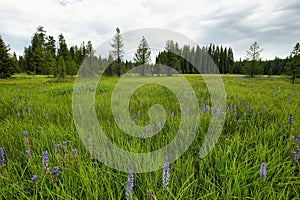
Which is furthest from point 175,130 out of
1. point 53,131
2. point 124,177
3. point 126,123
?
point 53,131

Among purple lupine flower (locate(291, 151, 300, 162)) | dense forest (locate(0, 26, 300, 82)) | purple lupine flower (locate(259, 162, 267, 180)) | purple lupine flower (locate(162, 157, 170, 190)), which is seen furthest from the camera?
dense forest (locate(0, 26, 300, 82))

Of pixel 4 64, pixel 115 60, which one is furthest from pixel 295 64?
pixel 4 64

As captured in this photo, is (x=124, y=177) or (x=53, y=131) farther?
(x=53, y=131)

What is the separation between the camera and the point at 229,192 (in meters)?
1.32

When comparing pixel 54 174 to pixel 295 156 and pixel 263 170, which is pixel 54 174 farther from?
pixel 295 156

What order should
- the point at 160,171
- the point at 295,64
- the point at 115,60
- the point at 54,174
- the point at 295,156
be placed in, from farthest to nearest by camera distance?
the point at 115,60 → the point at 295,64 → the point at 295,156 → the point at 160,171 → the point at 54,174

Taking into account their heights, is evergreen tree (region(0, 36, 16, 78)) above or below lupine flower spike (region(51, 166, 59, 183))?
above

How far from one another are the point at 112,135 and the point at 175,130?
0.85m

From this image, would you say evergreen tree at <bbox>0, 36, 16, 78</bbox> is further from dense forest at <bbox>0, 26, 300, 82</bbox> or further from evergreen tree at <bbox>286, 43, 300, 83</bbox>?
evergreen tree at <bbox>286, 43, 300, 83</bbox>

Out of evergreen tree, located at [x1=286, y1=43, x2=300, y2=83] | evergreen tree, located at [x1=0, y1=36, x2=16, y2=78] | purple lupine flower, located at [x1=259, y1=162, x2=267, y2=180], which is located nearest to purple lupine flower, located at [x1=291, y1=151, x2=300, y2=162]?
purple lupine flower, located at [x1=259, y1=162, x2=267, y2=180]

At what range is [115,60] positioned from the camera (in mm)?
42500

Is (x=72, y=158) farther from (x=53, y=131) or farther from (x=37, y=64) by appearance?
(x=37, y=64)

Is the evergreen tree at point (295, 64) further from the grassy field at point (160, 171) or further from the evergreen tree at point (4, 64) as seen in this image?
the evergreen tree at point (4, 64)

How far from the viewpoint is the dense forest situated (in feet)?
93.1
